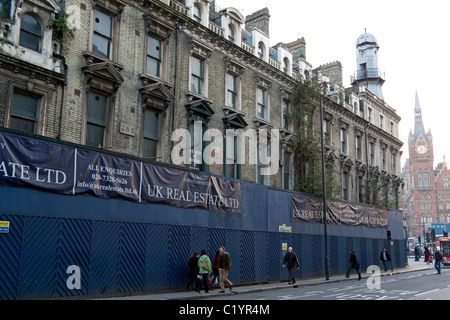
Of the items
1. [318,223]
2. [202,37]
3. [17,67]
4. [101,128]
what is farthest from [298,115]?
[17,67]

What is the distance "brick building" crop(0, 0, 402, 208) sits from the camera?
1528cm

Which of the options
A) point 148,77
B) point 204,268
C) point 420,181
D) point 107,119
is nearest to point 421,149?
point 420,181

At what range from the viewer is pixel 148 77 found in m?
19.0

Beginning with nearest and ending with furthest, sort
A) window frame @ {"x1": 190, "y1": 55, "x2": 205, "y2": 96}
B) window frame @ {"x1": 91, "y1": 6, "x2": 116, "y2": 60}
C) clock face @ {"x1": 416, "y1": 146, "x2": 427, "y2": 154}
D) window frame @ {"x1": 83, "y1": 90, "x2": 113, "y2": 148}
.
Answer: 1. window frame @ {"x1": 83, "y1": 90, "x2": 113, "y2": 148}
2. window frame @ {"x1": 91, "y1": 6, "x2": 116, "y2": 60}
3. window frame @ {"x1": 190, "y1": 55, "x2": 205, "y2": 96}
4. clock face @ {"x1": 416, "y1": 146, "x2": 427, "y2": 154}

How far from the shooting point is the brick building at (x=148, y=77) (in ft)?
50.1

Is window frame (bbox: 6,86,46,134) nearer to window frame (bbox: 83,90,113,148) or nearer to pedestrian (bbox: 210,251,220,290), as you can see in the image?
window frame (bbox: 83,90,113,148)

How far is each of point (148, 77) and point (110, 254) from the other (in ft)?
25.3

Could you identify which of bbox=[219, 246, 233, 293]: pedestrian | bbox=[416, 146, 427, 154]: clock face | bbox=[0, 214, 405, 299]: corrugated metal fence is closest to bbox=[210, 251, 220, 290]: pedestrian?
bbox=[219, 246, 233, 293]: pedestrian

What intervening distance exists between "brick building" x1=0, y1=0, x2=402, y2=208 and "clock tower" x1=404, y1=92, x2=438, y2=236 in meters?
137

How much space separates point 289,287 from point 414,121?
568 ft

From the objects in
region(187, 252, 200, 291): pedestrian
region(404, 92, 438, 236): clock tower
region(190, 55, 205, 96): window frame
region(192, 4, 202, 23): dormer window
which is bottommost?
region(187, 252, 200, 291): pedestrian

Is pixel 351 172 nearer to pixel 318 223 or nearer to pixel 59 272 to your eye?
pixel 318 223

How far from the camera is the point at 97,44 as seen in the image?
17641mm

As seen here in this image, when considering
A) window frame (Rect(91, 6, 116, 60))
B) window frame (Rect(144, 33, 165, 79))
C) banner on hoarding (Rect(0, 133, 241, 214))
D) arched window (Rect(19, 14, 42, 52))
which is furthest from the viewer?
window frame (Rect(144, 33, 165, 79))
